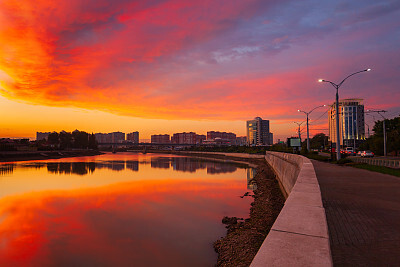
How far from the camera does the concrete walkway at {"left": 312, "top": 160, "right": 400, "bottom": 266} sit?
209 inches

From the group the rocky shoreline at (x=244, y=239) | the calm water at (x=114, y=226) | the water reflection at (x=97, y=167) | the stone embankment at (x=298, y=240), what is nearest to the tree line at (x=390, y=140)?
the water reflection at (x=97, y=167)

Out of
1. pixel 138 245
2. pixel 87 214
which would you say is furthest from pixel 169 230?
pixel 87 214

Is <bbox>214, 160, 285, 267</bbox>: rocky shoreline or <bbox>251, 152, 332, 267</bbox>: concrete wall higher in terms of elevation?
<bbox>251, 152, 332, 267</bbox>: concrete wall

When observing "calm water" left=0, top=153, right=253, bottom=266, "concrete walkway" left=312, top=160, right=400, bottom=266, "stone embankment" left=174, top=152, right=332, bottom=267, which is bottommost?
"calm water" left=0, top=153, right=253, bottom=266

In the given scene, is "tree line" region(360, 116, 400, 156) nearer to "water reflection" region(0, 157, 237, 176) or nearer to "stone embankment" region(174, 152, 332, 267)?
"water reflection" region(0, 157, 237, 176)

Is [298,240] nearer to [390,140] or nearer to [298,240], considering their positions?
[298,240]

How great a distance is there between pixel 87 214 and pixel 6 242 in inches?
264

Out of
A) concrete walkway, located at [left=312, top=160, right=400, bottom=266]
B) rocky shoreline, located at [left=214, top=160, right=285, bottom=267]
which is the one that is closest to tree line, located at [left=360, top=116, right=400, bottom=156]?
rocky shoreline, located at [left=214, top=160, right=285, bottom=267]

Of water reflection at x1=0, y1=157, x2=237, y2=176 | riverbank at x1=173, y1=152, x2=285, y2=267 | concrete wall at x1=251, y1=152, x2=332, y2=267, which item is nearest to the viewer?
concrete wall at x1=251, y1=152, x2=332, y2=267

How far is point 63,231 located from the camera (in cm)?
1770

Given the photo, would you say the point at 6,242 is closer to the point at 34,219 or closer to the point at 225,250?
the point at 34,219

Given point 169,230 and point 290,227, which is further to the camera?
point 169,230

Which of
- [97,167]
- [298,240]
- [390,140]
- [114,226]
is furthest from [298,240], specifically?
[390,140]

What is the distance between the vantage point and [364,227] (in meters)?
7.30
